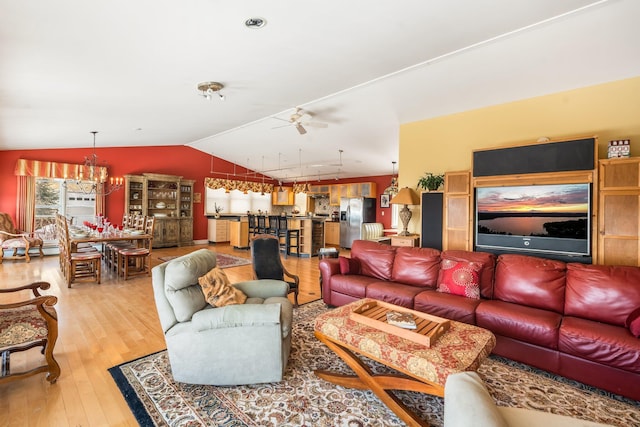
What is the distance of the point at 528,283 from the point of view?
284 cm

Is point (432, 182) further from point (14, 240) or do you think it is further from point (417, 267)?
point (14, 240)

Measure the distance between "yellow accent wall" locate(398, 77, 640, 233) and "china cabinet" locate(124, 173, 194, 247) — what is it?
685cm

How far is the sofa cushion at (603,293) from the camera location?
2.40m

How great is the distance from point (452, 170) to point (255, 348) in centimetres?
380

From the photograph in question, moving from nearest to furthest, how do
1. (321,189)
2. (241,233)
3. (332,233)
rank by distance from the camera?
1. (241,233)
2. (332,233)
3. (321,189)

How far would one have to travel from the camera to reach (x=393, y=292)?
126 inches

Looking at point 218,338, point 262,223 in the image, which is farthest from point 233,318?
point 262,223

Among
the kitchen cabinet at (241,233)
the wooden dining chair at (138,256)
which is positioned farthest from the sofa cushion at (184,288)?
the kitchen cabinet at (241,233)

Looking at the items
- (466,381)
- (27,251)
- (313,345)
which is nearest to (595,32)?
(466,381)

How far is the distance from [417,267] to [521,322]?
4.00 ft

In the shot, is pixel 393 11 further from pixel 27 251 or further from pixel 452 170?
pixel 27 251

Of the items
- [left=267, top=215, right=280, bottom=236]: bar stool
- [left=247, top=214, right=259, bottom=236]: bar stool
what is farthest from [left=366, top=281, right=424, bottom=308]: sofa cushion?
[left=247, top=214, right=259, bottom=236]: bar stool

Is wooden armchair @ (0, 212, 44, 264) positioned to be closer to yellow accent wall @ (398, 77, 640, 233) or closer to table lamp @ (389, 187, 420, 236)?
table lamp @ (389, 187, 420, 236)

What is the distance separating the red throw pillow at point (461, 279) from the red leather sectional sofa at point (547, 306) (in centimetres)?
9
